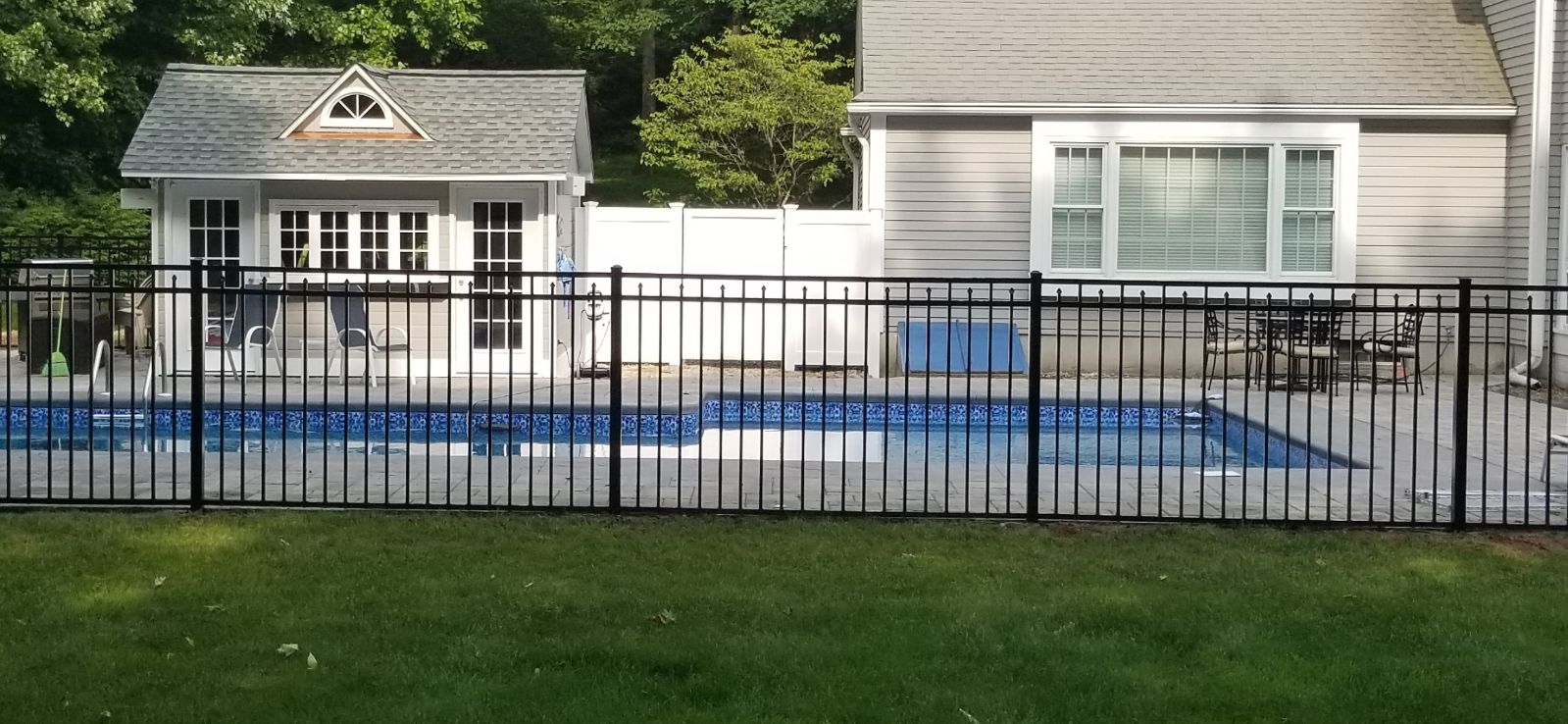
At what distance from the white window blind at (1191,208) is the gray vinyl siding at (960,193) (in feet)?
3.45

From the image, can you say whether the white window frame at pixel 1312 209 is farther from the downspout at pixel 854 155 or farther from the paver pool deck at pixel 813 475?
the downspout at pixel 854 155

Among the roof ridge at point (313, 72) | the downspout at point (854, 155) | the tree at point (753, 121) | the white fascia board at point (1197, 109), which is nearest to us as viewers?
the white fascia board at point (1197, 109)

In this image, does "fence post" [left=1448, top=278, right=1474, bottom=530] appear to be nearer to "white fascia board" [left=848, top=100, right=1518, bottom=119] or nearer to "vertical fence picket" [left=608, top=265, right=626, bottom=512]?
"vertical fence picket" [left=608, top=265, right=626, bottom=512]

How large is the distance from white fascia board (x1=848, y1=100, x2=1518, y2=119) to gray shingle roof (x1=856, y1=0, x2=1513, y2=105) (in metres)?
0.08

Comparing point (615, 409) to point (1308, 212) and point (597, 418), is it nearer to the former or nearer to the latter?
point (597, 418)

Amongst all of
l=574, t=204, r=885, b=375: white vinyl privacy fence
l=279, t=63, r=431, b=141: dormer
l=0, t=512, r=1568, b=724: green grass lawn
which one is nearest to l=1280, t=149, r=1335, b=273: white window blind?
l=574, t=204, r=885, b=375: white vinyl privacy fence

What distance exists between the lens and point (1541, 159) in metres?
15.2

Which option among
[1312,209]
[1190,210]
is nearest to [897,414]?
[1190,210]

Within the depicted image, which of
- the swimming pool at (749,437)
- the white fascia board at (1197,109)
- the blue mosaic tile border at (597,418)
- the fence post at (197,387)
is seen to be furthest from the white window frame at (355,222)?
the fence post at (197,387)

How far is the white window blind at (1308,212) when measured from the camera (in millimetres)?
16266

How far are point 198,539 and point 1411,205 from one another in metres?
13.0

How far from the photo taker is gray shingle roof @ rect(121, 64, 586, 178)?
1470 cm

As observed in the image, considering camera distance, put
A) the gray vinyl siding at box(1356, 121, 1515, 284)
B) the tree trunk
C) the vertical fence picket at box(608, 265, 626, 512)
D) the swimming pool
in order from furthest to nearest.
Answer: the tree trunk → the gray vinyl siding at box(1356, 121, 1515, 284) → the swimming pool → the vertical fence picket at box(608, 265, 626, 512)

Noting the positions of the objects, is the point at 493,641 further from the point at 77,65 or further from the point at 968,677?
the point at 77,65
